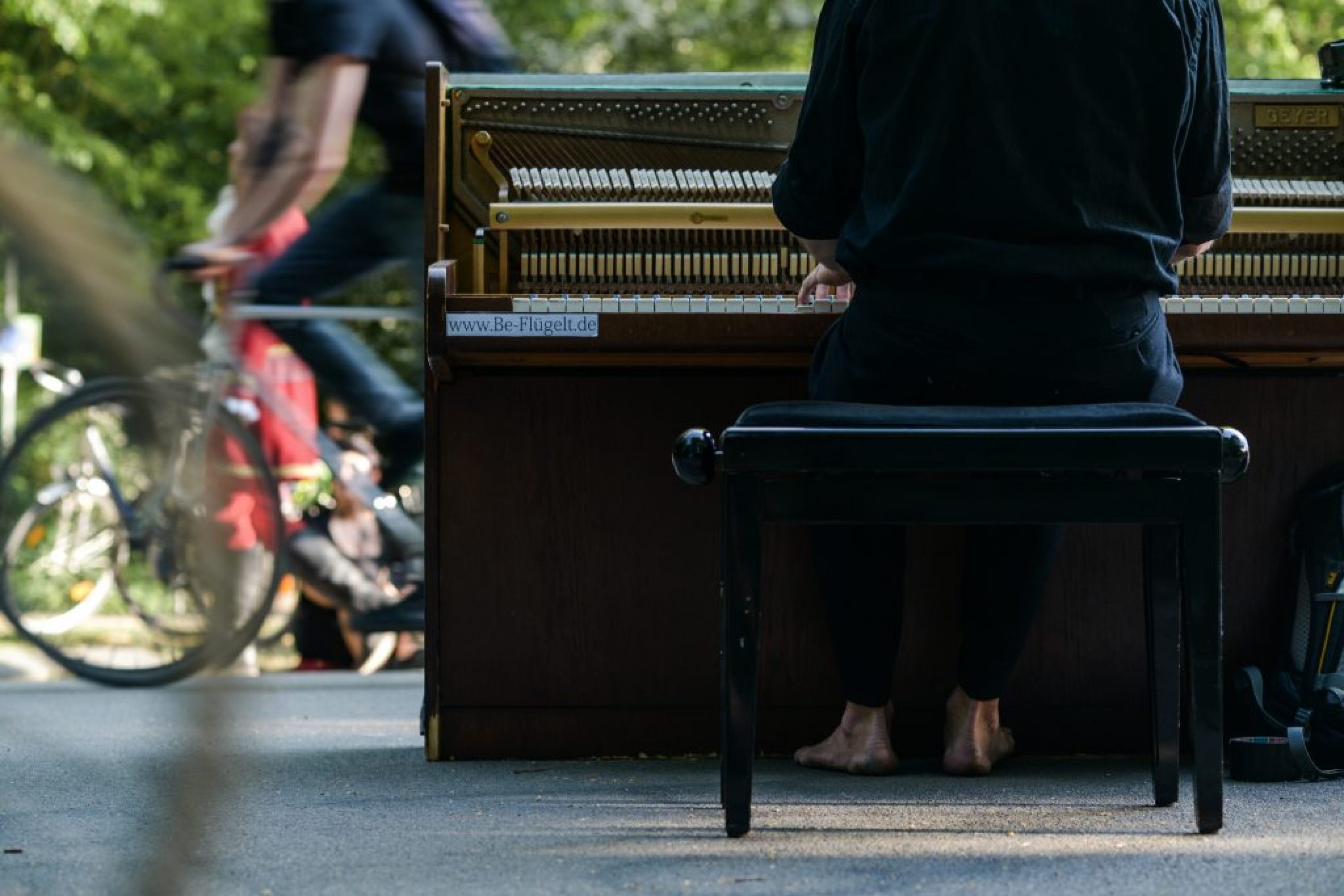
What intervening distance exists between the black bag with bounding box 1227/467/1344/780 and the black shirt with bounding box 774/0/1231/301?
80cm

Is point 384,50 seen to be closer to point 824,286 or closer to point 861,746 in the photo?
point 824,286

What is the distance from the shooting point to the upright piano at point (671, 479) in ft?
11.5

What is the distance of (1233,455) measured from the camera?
2.58 metres

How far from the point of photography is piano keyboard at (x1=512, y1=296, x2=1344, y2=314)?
122 inches

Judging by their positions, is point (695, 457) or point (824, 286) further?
point (824, 286)

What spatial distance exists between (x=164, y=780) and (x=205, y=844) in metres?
0.04

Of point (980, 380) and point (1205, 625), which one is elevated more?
point (980, 380)

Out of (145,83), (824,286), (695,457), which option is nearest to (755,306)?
(824,286)

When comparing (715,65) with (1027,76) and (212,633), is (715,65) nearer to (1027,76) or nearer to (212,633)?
(1027,76)

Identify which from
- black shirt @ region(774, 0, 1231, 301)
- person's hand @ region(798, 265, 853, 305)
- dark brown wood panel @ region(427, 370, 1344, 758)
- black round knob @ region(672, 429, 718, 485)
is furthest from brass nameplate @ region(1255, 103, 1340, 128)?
black round knob @ region(672, 429, 718, 485)

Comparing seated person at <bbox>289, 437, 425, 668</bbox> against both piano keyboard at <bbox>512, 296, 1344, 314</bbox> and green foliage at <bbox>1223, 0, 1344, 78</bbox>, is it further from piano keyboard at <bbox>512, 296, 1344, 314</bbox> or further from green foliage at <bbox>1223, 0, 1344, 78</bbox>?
green foliage at <bbox>1223, 0, 1344, 78</bbox>

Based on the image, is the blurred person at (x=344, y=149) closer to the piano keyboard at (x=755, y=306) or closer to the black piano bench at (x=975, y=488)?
the piano keyboard at (x=755, y=306)

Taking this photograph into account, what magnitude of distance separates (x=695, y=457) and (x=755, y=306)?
0.51 m

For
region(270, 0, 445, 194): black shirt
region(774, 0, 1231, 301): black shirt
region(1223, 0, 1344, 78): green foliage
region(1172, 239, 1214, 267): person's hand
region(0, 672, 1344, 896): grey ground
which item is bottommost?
region(0, 672, 1344, 896): grey ground
